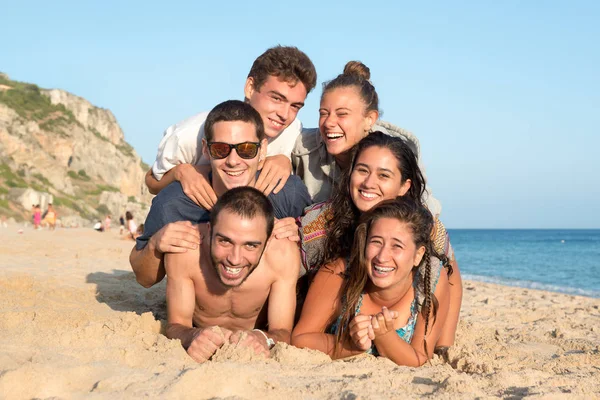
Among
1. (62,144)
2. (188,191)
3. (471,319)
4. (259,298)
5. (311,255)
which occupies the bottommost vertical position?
(471,319)

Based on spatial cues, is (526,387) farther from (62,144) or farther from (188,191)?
(62,144)

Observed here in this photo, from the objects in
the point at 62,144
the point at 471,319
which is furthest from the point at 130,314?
the point at 62,144

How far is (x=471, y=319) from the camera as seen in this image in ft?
24.7

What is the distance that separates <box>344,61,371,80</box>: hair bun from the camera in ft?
18.1

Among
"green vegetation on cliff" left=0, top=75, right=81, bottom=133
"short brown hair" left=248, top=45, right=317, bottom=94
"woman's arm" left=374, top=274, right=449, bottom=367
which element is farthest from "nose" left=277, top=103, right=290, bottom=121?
"green vegetation on cliff" left=0, top=75, right=81, bottom=133

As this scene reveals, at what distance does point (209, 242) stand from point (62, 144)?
136ft

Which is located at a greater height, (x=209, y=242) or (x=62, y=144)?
(x=62, y=144)

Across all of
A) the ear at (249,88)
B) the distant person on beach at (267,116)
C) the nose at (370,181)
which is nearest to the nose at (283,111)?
the distant person on beach at (267,116)

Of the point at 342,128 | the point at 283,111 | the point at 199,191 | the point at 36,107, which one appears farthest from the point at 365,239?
the point at 36,107

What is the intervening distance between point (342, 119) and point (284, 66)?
30.9 inches

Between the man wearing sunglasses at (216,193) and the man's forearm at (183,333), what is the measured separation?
1.75 ft

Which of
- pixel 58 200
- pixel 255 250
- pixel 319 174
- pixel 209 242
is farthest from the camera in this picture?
pixel 58 200

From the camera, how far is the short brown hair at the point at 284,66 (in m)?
5.29

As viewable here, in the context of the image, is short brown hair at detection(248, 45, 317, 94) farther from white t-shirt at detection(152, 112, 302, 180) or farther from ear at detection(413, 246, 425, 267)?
ear at detection(413, 246, 425, 267)
